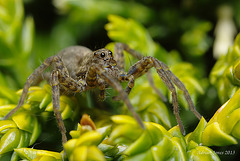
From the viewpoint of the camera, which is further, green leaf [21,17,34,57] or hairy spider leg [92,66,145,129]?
green leaf [21,17,34,57]

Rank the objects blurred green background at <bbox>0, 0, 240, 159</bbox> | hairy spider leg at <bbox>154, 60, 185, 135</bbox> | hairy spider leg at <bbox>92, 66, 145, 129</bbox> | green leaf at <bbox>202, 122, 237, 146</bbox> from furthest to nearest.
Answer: blurred green background at <bbox>0, 0, 240, 159</bbox>, hairy spider leg at <bbox>154, 60, 185, 135</bbox>, hairy spider leg at <bbox>92, 66, 145, 129</bbox>, green leaf at <bbox>202, 122, 237, 146</bbox>

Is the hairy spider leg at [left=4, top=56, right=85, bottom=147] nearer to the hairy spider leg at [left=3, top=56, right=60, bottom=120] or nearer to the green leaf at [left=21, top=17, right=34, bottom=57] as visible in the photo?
the hairy spider leg at [left=3, top=56, right=60, bottom=120]

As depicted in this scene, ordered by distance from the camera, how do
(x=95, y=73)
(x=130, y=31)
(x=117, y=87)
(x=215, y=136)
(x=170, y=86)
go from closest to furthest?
(x=215, y=136) → (x=117, y=87) → (x=170, y=86) → (x=95, y=73) → (x=130, y=31)

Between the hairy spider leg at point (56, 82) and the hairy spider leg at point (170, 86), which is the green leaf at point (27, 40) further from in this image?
the hairy spider leg at point (170, 86)

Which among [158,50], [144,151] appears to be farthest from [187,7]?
[144,151]

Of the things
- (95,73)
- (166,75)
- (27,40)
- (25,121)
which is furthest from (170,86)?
(27,40)

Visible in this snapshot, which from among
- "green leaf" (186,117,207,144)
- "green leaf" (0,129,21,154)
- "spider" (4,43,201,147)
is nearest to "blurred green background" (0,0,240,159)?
"spider" (4,43,201,147)

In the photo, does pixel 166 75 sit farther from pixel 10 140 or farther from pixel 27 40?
pixel 27 40
